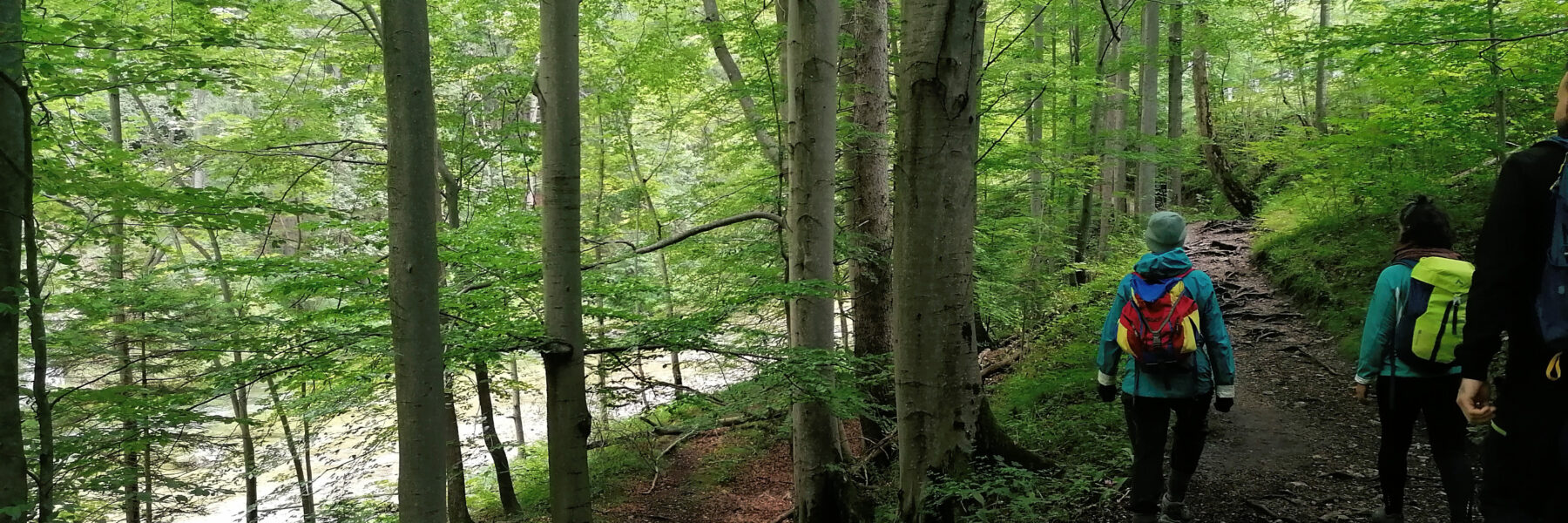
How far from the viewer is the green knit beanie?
3.31 metres

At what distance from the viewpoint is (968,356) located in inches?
118

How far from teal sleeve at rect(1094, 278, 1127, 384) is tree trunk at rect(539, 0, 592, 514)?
289 cm

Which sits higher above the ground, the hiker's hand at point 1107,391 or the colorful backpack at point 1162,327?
the colorful backpack at point 1162,327

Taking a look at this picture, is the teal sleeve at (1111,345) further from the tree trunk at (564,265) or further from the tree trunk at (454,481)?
the tree trunk at (454,481)

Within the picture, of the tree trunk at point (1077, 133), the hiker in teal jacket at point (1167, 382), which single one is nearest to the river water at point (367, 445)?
the hiker in teal jacket at point (1167, 382)

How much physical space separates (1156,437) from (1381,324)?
1140mm

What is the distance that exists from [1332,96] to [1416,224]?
1667 cm

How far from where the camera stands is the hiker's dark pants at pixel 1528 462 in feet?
5.86

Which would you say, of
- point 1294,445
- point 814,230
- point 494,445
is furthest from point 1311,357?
point 494,445

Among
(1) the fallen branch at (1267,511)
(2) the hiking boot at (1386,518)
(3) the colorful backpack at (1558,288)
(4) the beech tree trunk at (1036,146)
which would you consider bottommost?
(1) the fallen branch at (1267,511)

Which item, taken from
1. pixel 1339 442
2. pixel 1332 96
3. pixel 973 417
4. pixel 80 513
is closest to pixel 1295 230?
pixel 1339 442

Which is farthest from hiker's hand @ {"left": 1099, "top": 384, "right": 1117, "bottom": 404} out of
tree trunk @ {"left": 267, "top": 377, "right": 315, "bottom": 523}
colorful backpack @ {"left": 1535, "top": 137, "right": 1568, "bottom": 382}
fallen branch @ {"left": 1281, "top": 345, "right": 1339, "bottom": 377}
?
tree trunk @ {"left": 267, "top": 377, "right": 315, "bottom": 523}

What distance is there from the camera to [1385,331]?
3223 mm

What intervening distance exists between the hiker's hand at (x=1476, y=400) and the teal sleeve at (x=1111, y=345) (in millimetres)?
1398
